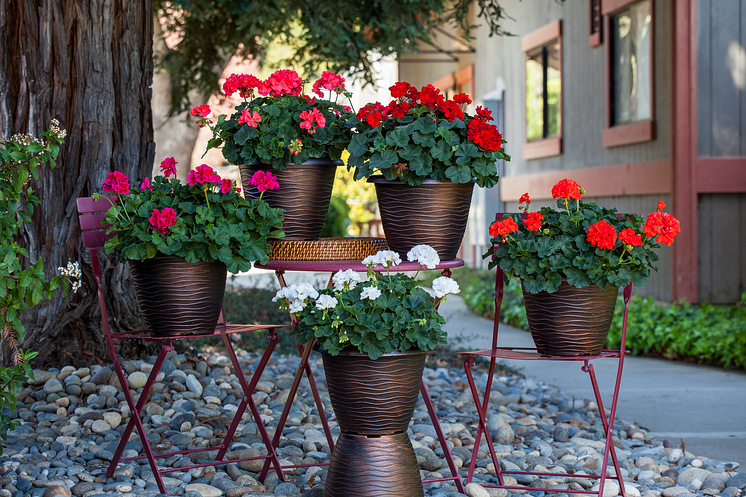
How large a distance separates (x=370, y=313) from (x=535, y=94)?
315 inches

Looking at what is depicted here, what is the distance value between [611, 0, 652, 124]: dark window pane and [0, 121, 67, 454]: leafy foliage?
5.65m

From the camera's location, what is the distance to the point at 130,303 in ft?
13.5

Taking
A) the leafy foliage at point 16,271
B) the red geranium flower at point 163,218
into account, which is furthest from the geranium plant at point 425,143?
the leafy foliage at point 16,271

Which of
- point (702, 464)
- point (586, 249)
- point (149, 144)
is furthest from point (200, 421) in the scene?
point (702, 464)

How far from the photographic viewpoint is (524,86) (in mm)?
9977

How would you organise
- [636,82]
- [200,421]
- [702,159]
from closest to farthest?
[200,421] → [702,159] → [636,82]

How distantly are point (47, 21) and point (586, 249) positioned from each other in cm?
280

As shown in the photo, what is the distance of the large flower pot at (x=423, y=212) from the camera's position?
8.51 feet

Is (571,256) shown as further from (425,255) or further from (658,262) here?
(658,262)

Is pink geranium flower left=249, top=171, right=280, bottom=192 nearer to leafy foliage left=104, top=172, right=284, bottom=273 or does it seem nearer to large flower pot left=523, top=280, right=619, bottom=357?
leafy foliage left=104, top=172, right=284, bottom=273

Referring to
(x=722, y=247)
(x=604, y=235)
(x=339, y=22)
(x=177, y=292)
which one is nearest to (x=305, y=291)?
(x=177, y=292)

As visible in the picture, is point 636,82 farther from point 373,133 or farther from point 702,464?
point 373,133

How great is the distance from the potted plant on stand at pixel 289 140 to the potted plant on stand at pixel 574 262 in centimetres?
65

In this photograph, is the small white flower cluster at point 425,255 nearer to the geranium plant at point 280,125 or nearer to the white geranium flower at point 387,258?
the white geranium flower at point 387,258
